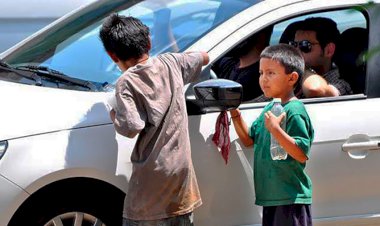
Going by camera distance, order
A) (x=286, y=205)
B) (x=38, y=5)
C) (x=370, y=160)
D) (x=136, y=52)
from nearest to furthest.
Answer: (x=136, y=52) → (x=286, y=205) → (x=370, y=160) → (x=38, y=5)

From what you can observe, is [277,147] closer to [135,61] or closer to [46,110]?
[135,61]

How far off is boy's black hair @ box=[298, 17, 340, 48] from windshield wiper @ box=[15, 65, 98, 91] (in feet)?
3.78

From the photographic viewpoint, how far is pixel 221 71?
4.18m

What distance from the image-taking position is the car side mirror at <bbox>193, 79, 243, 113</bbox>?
12.0 feet

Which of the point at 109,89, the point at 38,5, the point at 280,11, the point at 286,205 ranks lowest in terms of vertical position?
the point at 286,205

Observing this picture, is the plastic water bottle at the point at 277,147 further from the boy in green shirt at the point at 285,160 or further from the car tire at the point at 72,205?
the car tire at the point at 72,205

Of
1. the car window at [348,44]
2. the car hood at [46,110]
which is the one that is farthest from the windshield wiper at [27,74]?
the car window at [348,44]

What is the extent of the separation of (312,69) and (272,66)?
0.61 m

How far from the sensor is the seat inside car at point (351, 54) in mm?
4223

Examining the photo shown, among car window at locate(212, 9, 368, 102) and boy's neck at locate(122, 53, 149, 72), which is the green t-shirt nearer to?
car window at locate(212, 9, 368, 102)

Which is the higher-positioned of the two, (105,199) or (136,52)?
(136,52)

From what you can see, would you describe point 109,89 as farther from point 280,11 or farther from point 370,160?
point 370,160

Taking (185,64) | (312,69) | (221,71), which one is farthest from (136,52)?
(312,69)

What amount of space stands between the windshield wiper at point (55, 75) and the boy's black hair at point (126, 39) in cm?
50
